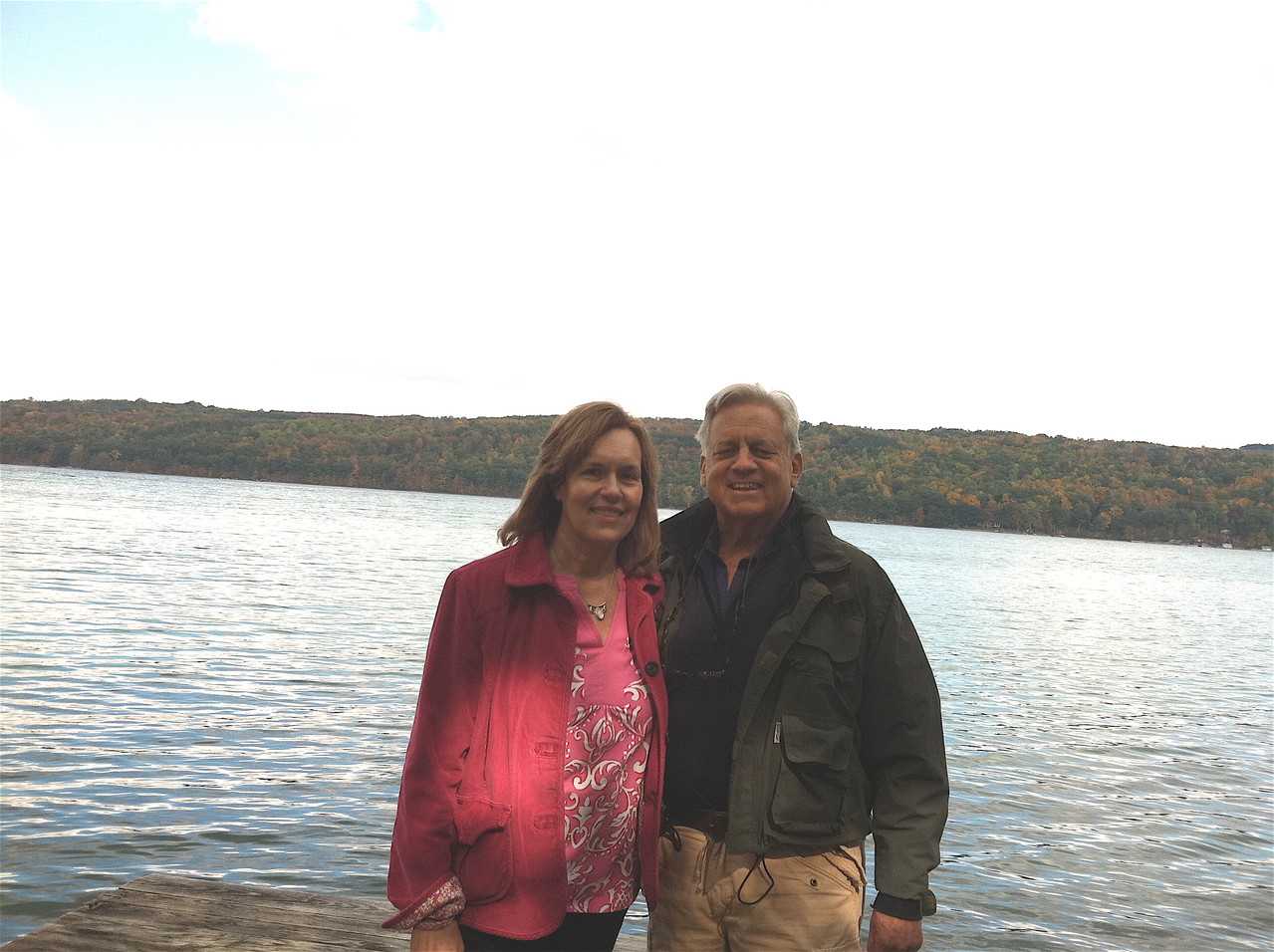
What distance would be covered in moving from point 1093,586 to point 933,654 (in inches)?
1455

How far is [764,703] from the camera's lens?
9.71 feet

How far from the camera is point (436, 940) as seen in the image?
2664mm

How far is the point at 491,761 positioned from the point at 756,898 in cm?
90

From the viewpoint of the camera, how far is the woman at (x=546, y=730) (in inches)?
105

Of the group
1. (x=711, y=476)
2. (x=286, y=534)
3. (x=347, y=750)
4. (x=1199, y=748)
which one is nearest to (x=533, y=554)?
(x=711, y=476)

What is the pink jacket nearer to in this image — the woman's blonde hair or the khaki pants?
the woman's blonde hair

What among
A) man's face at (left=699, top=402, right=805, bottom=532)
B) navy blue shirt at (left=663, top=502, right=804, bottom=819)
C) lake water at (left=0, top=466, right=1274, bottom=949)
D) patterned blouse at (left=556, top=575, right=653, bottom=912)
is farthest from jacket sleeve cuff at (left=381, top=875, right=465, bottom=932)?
lake water at (left=0, top=466, right=1274, bottom=949)

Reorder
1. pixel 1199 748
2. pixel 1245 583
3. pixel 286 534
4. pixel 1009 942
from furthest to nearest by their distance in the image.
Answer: pixel 1245 583
pixel 286 534
pixel 1199 748
pixel 1009 942

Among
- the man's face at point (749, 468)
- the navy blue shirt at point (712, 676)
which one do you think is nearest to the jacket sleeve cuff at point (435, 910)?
the navy blue shirt at point (712, 676)

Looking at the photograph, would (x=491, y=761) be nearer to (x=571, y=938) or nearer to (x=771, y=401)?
(x=571, y=938)

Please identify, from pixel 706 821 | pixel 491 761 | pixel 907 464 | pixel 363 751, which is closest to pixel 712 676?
Result: pixel 706 821

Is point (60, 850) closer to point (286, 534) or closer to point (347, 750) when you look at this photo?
point (347, 750)

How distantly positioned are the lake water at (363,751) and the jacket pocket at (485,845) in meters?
5.17

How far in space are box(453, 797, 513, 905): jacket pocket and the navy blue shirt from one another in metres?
0.59
